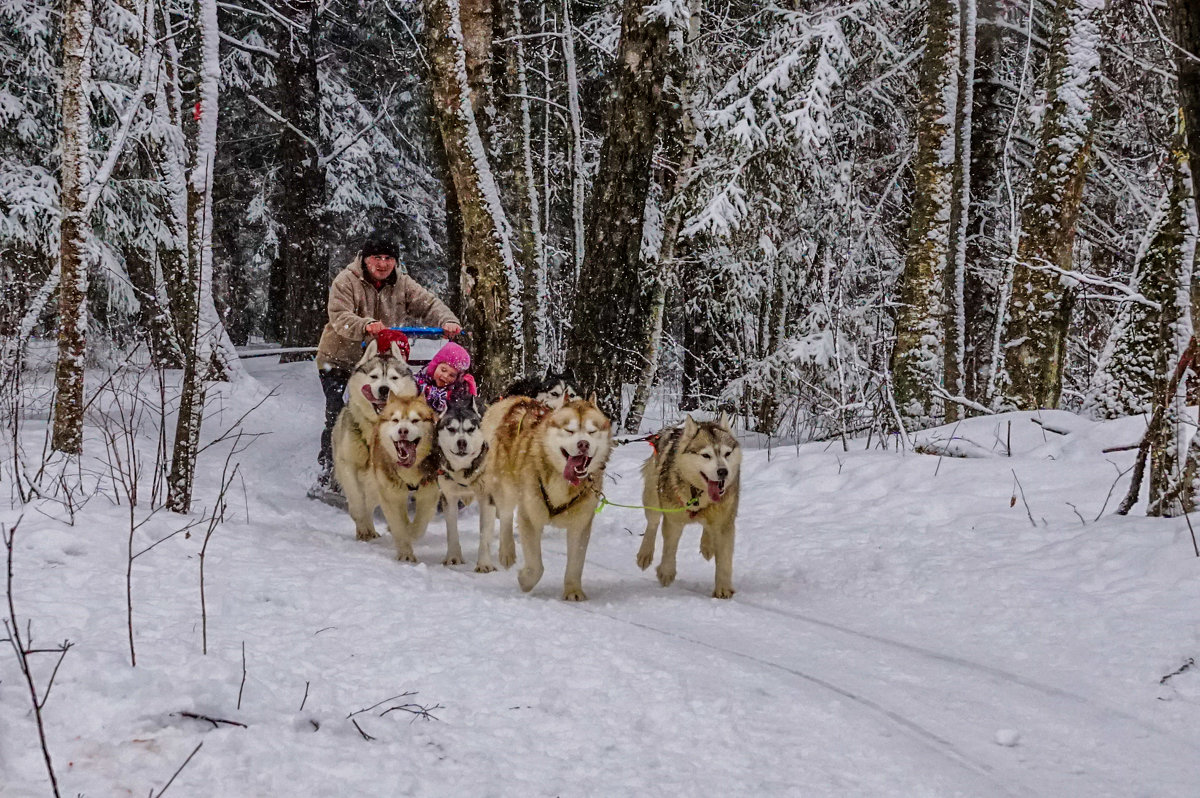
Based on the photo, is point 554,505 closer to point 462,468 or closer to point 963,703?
point 462,468

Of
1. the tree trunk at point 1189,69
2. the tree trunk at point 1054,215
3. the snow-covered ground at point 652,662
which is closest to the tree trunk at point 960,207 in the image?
the tree trunk at point 1054,215

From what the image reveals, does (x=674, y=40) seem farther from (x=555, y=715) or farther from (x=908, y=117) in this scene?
(x=555, y=715)

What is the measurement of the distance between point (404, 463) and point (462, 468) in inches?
15.7

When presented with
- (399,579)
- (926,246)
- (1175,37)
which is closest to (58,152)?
(399,579)

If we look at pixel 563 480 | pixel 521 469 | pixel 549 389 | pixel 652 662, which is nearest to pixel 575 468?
pixel 563 480

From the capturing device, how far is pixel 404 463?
20.0 feet

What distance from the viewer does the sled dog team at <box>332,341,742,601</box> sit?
5.38 metres

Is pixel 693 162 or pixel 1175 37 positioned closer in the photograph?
pixel 1175 37

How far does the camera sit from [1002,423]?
795 cm

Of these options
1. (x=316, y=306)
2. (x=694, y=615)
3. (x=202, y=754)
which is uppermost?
(x=316, y=306)

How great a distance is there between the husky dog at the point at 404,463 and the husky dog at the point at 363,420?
1.25 feet

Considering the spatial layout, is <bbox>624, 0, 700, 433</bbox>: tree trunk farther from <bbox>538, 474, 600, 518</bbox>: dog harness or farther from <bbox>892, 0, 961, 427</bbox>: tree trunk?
<bbox>538, 474, 600, 518</bbox>: dog harness

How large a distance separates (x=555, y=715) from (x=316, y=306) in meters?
15.9

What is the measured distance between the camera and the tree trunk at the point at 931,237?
972 centimetres
